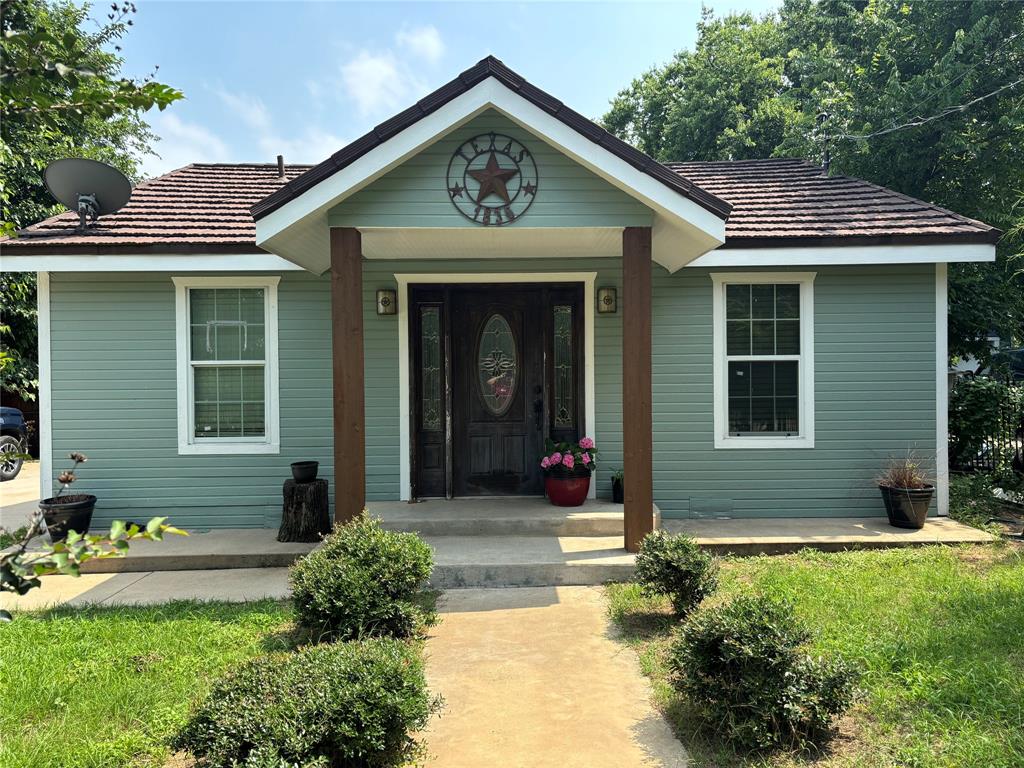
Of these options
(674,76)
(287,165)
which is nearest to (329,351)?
(287,165)

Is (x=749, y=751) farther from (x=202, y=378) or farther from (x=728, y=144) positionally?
(x=728, y=144)

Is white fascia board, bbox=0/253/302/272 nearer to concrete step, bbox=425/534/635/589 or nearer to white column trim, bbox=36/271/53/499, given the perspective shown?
white column trim, bbox=36/271/53/499

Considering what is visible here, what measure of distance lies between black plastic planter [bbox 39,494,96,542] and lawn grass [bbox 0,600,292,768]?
1.60m

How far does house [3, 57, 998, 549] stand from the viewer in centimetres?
654

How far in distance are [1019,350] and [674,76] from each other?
16.9 meters

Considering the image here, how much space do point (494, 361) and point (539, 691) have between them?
418 cm

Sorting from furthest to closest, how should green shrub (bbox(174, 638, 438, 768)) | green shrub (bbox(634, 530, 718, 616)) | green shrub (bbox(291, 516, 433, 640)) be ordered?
green shrub (bbox(634, 530, 718, 616)) → green shrub (bbox(291, 516, 433, 640)) → green shrub (bbox(174, 638, 438, 768))

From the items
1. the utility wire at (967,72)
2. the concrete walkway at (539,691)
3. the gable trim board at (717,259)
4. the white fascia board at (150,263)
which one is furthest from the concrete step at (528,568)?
the utility wire at (967,72)

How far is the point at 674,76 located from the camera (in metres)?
24.5

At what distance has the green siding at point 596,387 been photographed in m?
6.63

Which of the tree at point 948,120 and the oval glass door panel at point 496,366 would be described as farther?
the tree at point 948,120

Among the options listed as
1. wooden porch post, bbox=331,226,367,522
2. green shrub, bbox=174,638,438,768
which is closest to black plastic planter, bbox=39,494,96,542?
wooden porch post, bbox=331,226,367,522

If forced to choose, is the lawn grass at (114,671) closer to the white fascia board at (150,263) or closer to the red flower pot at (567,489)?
the red flower pot at (567,489)

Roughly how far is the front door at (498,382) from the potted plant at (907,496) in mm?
3292
